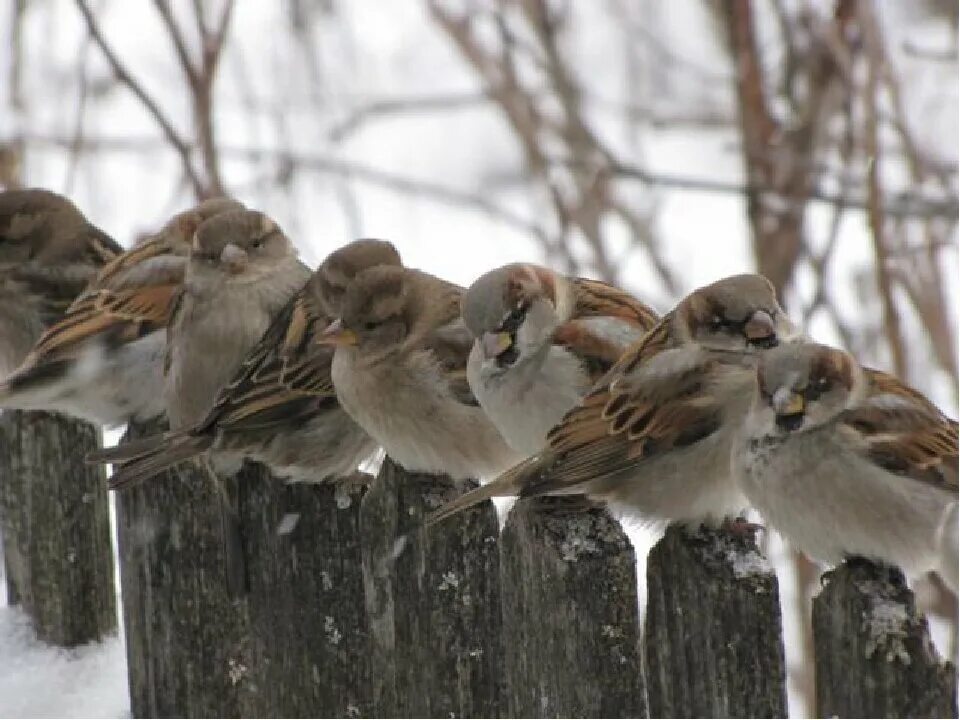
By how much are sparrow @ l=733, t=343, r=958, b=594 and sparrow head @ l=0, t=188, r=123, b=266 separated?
2211mm

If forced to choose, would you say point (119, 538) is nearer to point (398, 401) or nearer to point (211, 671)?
point (211, 671)

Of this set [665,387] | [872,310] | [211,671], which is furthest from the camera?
[872,310]

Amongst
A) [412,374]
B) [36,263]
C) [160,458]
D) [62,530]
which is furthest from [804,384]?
[36,263]

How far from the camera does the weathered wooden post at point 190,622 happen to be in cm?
269

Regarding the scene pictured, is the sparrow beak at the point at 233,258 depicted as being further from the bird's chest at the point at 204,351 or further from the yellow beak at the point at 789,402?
the yellow beak at the point at 789,402

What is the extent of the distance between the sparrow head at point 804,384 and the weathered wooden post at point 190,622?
92cm

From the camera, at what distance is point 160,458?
2.73m

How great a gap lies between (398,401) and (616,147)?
5.62 meters

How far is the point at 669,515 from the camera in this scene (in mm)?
2447

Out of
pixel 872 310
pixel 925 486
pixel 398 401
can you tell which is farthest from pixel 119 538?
pixel 872 310

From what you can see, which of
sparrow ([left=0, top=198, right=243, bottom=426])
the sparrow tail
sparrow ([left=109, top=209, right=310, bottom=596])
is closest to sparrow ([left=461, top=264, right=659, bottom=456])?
the sparrow tail

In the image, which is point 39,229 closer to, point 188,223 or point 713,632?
point 188,223

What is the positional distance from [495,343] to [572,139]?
86.9 inches

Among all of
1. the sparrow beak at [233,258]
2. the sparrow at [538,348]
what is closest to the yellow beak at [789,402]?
the sparrow at [538,348]
